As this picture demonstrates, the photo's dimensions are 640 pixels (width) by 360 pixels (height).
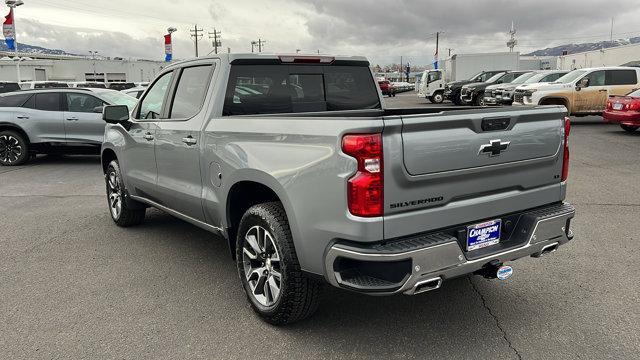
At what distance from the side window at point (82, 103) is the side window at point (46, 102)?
0.91 ft

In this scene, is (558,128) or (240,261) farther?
(240,261)

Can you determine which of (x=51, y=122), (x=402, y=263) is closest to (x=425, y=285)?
(x=402, y=263)

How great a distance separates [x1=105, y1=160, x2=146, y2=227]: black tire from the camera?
5.98 m

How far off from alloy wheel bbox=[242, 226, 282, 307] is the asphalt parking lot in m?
0.22

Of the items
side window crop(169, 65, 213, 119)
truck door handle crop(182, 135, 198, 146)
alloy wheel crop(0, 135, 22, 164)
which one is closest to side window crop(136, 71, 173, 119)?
side window crop(169, 65, 213, 119)

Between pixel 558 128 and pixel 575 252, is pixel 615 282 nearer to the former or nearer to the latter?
pixel 575 252

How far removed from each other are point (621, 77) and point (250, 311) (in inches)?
699

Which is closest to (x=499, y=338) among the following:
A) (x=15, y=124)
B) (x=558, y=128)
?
(x=558, y=128)

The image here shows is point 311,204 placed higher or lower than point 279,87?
lower

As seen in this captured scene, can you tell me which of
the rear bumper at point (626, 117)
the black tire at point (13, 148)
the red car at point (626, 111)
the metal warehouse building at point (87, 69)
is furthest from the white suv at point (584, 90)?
the metal warehouse building at point (87, 69)

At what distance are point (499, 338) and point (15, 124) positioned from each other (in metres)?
11.9

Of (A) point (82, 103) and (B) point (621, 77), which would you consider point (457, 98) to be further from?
(A) point (82, 103)

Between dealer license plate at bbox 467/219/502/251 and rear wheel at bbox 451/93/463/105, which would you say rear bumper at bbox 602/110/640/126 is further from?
rear wheel at bbox 451/93/463/105

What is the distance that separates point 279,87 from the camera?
4371mm
